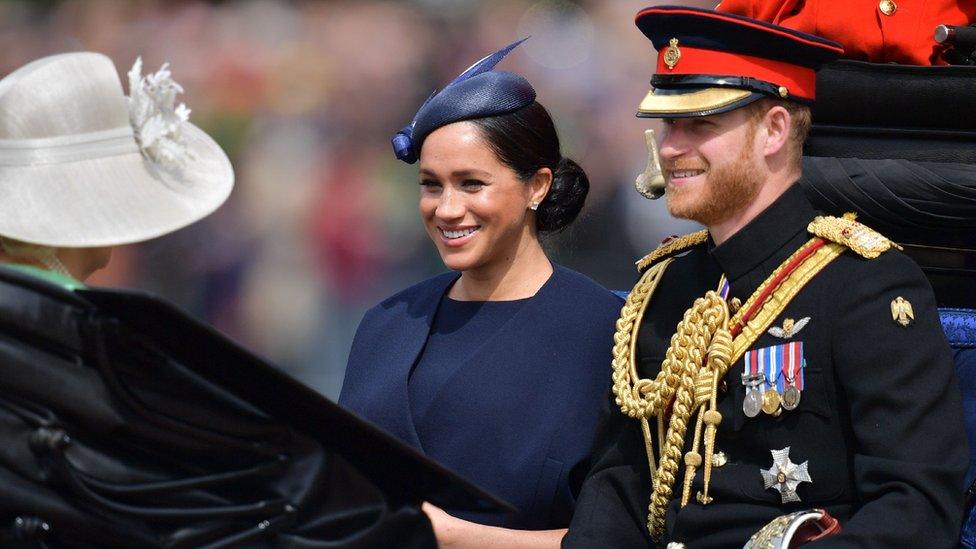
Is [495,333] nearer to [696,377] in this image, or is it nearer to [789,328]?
[696,377]

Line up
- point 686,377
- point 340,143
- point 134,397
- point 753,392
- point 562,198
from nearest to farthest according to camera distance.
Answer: point 134,397 → point 753,392 → point 686,377 → point 562,198 → point 340,143

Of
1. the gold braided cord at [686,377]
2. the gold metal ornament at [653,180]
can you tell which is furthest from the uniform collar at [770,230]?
the gold metal ornament at [653,180]

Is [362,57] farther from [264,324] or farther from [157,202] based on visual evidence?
[157,202]

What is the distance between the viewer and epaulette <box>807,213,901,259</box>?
2.82m

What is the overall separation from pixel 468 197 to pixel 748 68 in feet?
2.81

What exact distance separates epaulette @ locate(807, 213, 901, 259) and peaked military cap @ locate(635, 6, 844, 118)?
274mm

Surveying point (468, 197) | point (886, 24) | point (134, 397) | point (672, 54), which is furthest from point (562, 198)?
point (134, 397)

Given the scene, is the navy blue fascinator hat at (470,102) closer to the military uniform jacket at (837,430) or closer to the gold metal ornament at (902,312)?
the military uniform jacket at (837,430)

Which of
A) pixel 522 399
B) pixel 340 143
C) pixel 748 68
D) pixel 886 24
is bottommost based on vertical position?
pixel 522 399

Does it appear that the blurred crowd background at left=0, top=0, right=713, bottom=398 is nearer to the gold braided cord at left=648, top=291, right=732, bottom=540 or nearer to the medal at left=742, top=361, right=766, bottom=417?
the gold braided cord at left=648, top=291, right=732, bottom=540

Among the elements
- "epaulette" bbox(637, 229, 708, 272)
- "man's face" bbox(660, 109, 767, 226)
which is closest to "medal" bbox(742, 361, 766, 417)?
"man's face" bbox(660, 109, 767, 226)

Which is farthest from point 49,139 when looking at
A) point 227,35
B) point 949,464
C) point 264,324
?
point 227,35

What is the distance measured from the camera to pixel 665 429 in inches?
119

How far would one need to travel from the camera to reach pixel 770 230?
9.64 ft
